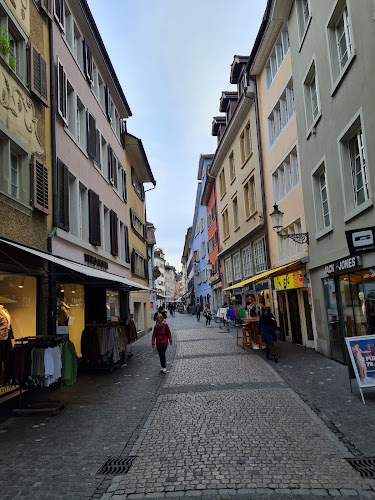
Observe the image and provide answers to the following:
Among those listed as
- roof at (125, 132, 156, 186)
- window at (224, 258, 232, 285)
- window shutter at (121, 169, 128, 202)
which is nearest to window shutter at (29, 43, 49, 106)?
window shutter at (121, 169, 128, 202)

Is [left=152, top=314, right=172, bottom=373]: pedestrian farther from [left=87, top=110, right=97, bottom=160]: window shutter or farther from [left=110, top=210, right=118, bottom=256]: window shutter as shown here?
[left=110, top=210, right=118, bottom=256]: window shutter

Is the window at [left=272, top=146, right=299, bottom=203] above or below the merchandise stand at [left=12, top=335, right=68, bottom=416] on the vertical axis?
above

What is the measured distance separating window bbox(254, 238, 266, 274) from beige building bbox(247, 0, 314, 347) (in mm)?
1993

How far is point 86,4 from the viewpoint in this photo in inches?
577

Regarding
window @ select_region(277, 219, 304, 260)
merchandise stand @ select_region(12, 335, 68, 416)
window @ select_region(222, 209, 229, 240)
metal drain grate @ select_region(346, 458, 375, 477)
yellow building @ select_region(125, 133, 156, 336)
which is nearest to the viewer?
metal drain grate @ select_region(346, 458, 375, 477)

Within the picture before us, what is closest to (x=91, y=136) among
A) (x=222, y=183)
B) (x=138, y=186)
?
(x=138, y=186)

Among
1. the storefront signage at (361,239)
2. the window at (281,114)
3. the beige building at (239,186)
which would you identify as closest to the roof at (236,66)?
the beige building at (239,186)

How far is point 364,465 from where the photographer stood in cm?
465

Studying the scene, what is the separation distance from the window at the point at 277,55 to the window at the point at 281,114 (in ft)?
4.51

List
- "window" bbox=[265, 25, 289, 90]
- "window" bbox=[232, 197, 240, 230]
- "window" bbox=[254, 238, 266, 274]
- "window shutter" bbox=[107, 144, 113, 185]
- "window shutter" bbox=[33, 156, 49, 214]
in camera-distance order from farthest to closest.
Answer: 1. "window" bbox=[232, 197, 240, 230]
2. "window" bbox=[254, 238, 266, 274]
3. "window shutter" bbox=[107, 144, 113, 185]
4. "window" bbox=[265, 25, 289, 90]
5. "window shutter" bbox=[33, 156, 49, 214]

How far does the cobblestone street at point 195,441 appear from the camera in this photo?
4.29 m

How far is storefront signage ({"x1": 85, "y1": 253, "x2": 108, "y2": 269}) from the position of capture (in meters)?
14.0

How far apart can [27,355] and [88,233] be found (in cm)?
753

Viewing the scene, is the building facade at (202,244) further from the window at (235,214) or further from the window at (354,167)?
the window at (354,167)
